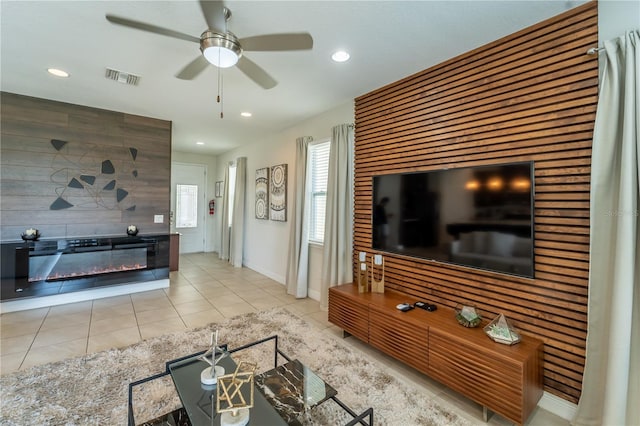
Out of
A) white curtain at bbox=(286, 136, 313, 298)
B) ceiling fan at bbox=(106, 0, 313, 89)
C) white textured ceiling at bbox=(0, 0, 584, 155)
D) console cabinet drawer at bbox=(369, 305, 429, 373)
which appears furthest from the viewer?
white curtain at bbox=(286, 136, 313, 298)

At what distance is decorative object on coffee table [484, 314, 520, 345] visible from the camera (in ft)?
6.47

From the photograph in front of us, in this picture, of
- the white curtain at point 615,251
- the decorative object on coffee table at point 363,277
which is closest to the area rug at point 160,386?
the decorative object on coffee table at point 363,277

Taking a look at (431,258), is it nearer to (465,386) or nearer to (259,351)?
(465,386)

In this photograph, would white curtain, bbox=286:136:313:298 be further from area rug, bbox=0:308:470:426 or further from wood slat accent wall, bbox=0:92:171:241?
wood slat accent wall, bbox=0:92:171:241

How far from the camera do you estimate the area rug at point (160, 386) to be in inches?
74.0

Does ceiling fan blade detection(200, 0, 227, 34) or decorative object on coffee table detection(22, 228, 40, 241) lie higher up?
ceiling fan blade detection(200, 0, 227, 34)

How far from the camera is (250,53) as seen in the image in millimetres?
2631

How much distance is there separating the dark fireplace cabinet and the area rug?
195 centimetres

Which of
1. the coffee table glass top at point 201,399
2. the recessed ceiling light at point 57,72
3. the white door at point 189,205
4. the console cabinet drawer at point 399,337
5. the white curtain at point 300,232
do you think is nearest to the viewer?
the coffee table glass top at point 201,399

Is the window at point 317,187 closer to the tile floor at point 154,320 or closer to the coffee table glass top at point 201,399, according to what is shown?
the tile floor at point 154,320

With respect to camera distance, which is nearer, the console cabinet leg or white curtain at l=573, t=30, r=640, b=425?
white curtain at l=573, t=30, r=640, b=425

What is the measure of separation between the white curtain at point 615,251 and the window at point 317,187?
120 inches

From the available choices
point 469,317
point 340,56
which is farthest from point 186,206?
point 469,317

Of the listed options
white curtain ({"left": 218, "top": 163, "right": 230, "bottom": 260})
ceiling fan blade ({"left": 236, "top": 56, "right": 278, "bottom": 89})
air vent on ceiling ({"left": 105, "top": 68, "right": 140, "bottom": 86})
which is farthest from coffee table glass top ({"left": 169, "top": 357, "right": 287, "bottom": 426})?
white curtain ({"left": 218, "top": 163, "right": 230, "bottom": 260})
